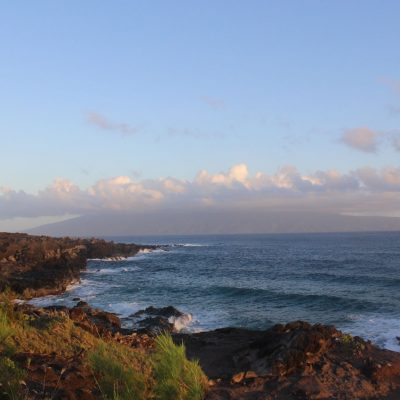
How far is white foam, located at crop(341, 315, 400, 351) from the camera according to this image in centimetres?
1806

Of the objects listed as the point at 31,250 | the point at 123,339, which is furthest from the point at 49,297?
the point at 123,339

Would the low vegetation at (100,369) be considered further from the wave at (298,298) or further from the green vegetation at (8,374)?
the wave at (298,298)

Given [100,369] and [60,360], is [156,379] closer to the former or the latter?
[100,369]

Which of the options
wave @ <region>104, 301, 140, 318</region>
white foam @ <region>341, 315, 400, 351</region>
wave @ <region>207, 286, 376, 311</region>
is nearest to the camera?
white foam @ <region>341, 315, 400, 351</region>

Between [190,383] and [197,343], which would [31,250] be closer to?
[197,343]

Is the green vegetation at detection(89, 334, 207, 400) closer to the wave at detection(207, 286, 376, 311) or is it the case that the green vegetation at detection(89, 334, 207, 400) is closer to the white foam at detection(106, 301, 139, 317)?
the white foam at detection(106, 301, 139, 317)

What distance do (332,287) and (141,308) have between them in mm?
16653

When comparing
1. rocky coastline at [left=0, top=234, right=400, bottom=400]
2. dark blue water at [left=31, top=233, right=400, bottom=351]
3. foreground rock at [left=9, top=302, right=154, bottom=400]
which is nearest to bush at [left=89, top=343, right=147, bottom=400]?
foreground rock at [left=9, top=302, right=154, bottom=400]

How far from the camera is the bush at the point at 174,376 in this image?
22.9 ft

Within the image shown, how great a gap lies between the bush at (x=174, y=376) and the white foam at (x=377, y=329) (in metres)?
11.8

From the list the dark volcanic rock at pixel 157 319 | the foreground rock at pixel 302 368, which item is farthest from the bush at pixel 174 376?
the dark volcanic rock at pixel 157 319

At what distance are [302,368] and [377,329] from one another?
11818mm

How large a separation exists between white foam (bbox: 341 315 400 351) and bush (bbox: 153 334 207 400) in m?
11.8

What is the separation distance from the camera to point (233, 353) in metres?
13.3
